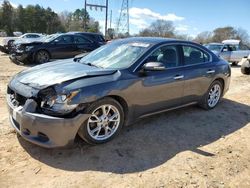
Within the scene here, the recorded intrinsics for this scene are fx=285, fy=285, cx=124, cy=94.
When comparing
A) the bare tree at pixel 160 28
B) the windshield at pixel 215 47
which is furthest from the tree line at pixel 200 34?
the windshield at pixel 215 47

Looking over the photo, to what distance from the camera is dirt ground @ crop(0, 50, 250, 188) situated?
3.39 m

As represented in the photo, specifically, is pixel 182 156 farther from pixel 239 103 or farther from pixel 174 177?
pixel 239 103

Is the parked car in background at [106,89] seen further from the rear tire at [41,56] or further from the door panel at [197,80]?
the rear tire at [41,56]

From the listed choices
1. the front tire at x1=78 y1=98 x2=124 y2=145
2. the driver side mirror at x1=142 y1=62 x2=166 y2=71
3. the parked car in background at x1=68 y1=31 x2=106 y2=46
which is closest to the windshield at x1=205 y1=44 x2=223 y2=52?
the parked car in background at x1=68 y1=31 x2=106 y2=46

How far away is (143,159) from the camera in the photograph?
3.89m

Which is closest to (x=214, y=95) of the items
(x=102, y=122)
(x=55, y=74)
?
(x=102, y=122)

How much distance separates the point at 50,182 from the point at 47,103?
3.27 feet

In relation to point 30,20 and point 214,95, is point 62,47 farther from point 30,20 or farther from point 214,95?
point 30,20

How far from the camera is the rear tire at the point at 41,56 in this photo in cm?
1316

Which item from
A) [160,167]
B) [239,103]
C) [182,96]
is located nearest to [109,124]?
Answer: [160,167]

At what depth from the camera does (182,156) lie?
4070 mm

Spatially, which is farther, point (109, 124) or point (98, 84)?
point (109, 124)

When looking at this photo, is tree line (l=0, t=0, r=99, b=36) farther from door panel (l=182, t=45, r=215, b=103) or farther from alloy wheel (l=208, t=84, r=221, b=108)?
door panel (l=182, t=45, r=215, b=103)

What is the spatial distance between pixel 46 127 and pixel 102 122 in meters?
0.85
